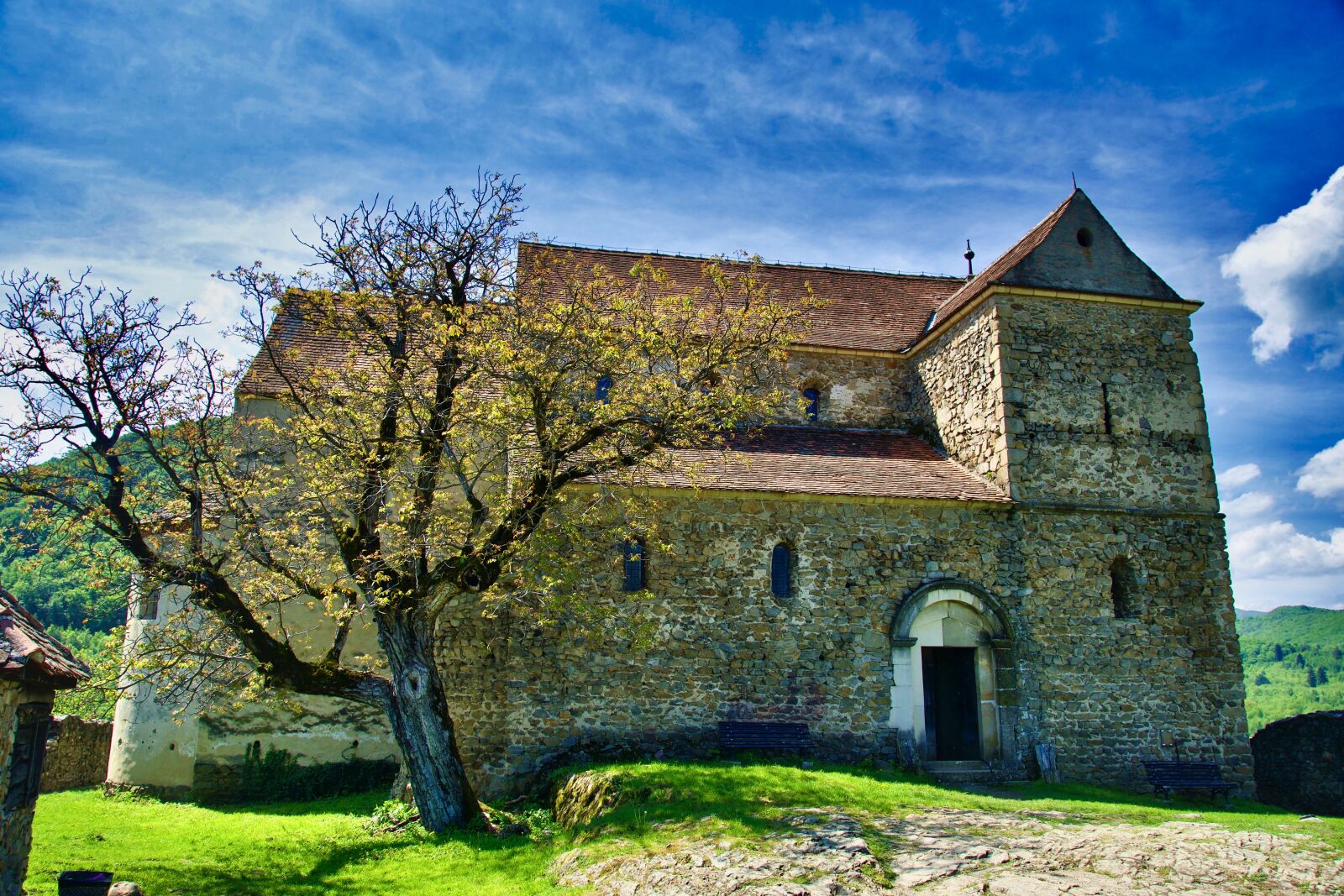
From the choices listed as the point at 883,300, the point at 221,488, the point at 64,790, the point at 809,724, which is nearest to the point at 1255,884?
the point at 809,724

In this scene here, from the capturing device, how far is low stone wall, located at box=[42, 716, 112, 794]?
58.1 feet

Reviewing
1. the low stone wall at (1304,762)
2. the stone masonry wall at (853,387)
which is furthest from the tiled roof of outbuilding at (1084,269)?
the low stone wall at (1304,762)

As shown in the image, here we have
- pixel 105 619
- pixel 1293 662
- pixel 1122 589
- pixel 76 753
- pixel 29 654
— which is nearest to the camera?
pixel 29 654

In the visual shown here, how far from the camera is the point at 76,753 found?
18297 millimetres

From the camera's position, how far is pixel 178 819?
14148mm

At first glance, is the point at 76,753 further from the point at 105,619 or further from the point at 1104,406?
the point at 105,619

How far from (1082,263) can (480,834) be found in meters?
15.6

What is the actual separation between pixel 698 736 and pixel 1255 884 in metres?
8.42

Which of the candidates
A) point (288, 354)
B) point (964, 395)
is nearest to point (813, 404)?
point (964, 395)

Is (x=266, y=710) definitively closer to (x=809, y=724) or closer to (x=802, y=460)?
(x=809, y=724)

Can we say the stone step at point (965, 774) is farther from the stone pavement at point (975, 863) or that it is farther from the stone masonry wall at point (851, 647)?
the stone pavement at point (975, 863)

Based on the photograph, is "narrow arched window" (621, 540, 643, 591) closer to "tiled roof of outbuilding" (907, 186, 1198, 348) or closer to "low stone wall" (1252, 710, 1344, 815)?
"tiled roof of outbuilding" (907, 186, 1198, 348)

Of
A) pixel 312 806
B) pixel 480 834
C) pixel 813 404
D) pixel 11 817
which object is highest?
pixel 813 404

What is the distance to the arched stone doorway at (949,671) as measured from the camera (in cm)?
1504
